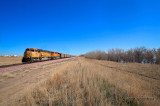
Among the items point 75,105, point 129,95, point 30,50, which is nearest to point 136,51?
point 129,95

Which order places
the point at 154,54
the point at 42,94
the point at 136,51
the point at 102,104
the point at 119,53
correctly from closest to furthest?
the point at 102,104
the point at 42,94
the point at 154,54
the point at 136,51
the point at 119,53

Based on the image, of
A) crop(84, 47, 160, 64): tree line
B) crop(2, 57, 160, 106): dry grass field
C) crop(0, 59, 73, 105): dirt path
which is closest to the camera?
crop(2, 57, 160, 106): dry grass field

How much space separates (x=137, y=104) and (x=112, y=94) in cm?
74

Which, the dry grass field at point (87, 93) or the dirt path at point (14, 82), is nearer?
the dry grass field at point (87, 93)

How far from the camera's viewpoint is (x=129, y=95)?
94.7 inches

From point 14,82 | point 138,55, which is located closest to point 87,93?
point 14,82

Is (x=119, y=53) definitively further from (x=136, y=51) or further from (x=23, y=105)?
(x=23, y=105)

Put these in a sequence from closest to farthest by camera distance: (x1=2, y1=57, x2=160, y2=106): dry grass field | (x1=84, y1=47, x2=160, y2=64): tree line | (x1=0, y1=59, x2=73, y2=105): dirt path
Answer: (x1=2, y1=57, x2=160, y2=106): dry grass field
(x1=0, y1=59, x2=73, y2=105): dirt path
(x1=84, y1=47, x2=160, y2=64): tree line

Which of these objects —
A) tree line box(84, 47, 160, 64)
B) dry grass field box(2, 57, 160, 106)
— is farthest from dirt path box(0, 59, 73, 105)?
tree line box(84, 47, 160, 64)

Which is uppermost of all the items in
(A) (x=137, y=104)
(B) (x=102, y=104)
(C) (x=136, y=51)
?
(C) (x=136, y=51)

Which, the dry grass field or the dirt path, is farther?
the dirt path

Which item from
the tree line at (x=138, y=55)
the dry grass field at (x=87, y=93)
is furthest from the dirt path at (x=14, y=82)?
the tree line at (x=138, y=55)

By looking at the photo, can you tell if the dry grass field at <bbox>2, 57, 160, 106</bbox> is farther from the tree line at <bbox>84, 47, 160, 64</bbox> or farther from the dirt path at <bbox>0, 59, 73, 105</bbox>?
the tree line at <bbox>84, 47, 160, 64</bbox>

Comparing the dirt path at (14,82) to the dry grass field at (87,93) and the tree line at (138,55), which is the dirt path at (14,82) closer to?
the dry grass field at (87,93)
